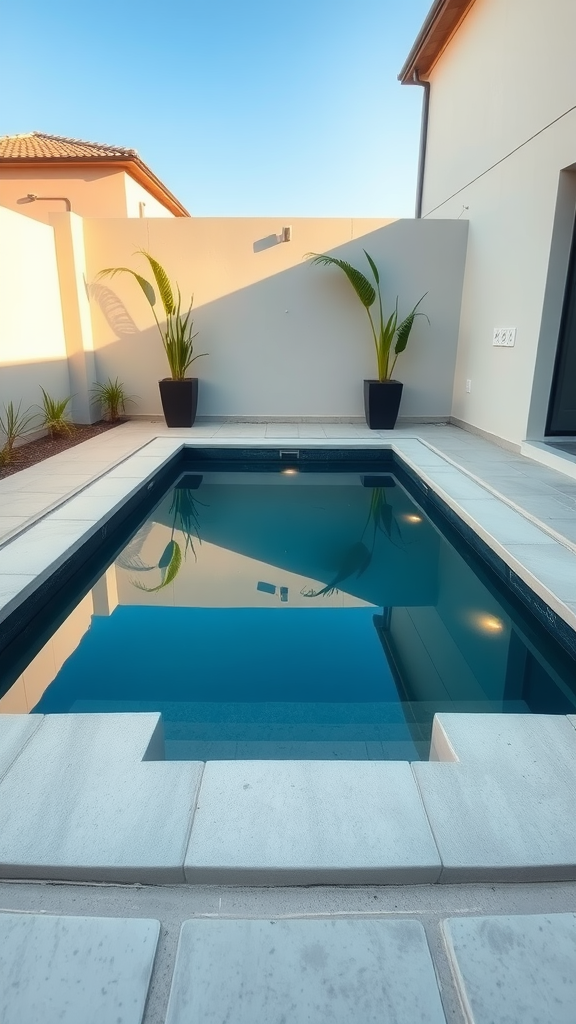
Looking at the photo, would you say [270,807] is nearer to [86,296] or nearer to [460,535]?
[460,535]

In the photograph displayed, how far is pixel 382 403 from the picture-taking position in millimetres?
6914

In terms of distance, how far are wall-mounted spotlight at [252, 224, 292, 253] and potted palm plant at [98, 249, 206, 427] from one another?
1089 millimetres

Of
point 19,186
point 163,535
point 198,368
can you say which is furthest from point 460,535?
point 19,186

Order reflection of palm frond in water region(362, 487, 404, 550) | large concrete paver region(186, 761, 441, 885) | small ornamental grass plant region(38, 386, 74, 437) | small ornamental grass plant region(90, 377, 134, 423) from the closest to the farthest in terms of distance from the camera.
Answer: large concrete paver region(186, 761, 441, 885)
reflection of palm frond in water region(362, 487, 404, 550)
small ornamental grass plant region(38, 386, 74, 437)
small ornamental grass plant region(90, 377, 134, 423)

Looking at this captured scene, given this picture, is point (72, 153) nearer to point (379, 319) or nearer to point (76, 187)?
point (76, 187)

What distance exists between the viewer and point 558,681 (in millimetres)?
2480

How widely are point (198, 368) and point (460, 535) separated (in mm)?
4666

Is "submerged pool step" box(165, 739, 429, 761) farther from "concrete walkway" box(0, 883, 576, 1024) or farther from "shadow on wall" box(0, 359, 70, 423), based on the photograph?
"shadow on wall" box(0, 359, 70, 423)

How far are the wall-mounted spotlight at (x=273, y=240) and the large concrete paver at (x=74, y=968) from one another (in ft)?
23.5

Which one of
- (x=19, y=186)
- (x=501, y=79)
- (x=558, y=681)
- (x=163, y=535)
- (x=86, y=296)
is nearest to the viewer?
(x=558, y=681)

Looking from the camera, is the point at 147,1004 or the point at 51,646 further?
the point at 51,646

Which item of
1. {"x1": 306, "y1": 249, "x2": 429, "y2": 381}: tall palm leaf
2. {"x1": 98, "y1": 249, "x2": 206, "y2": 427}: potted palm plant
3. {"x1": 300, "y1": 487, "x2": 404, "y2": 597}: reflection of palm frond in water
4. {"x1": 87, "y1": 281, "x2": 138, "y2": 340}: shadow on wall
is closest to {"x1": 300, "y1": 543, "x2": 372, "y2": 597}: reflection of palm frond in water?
{"x1": 300, "y1": 487, "x2": 404, "y2": 597}: reflection of palm frond in water

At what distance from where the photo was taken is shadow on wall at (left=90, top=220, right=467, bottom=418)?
23.2 ft

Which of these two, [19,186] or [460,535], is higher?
[19,186]
